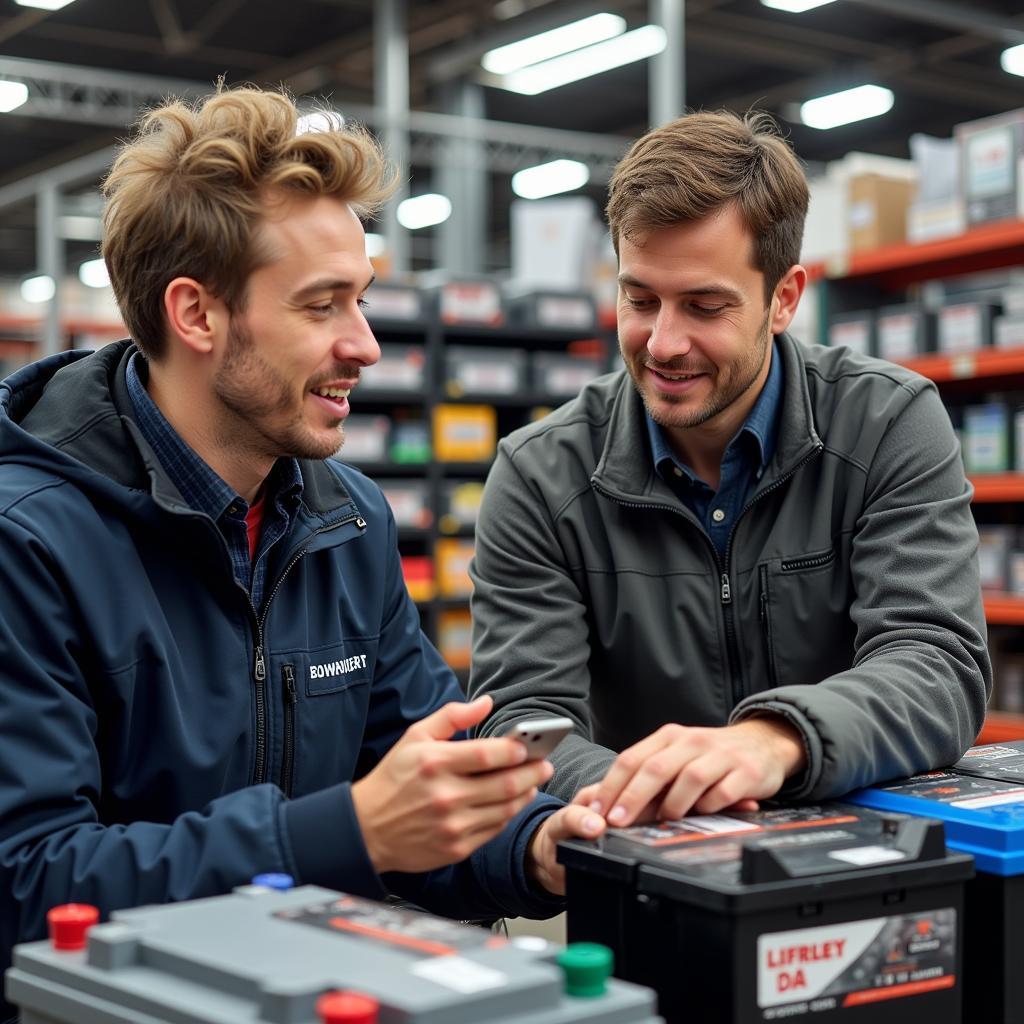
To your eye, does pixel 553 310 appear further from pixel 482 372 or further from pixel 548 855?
pixel 548 855

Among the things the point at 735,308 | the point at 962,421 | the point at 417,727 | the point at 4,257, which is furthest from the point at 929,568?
the point at 4,257

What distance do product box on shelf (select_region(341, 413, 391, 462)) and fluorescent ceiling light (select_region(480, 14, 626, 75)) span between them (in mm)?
4020

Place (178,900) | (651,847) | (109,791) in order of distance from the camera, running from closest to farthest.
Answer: (651,847)
(178,900)
(109,791)

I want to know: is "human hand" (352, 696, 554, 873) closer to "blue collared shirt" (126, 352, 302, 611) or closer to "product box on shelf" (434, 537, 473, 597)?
"blue collared shirt" (126, 352, 302, 611)

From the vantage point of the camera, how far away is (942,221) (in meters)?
4.74

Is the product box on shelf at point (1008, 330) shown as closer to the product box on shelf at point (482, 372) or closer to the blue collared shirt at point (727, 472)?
the product box on shelf at point (482, 372)

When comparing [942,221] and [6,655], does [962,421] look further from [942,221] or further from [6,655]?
[6,655]

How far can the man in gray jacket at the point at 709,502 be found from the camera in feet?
5.95

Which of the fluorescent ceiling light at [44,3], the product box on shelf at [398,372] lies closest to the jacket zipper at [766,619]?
the product box on shelf at [398,372]

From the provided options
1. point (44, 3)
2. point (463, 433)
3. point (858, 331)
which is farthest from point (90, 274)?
point (858, 331)

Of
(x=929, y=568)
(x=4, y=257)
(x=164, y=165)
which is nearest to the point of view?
(x=164, y=165)

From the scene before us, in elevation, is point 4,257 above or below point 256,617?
above

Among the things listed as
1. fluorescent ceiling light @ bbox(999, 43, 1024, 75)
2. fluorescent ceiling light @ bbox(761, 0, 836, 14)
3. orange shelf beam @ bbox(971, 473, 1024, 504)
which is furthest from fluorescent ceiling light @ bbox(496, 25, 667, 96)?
orange shelf beam @ bbox(971, 473, 1024, 504)

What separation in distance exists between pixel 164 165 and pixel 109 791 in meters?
0.73
